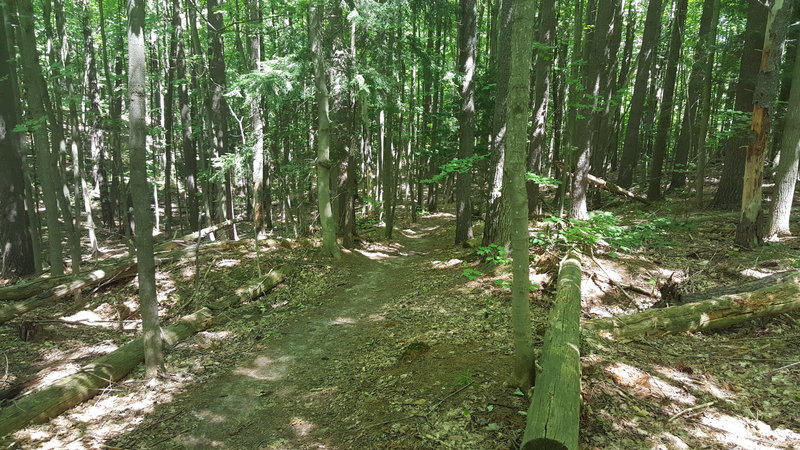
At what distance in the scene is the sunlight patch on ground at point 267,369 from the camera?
A: 6.24m

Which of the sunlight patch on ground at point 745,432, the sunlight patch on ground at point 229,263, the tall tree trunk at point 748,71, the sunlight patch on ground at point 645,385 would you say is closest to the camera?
the sunlight patch on ground at point 745,432

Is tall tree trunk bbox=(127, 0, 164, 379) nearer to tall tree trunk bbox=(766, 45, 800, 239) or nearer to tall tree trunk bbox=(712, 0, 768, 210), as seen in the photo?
tall tree trunk bbox=(766, 45, 800, 239)

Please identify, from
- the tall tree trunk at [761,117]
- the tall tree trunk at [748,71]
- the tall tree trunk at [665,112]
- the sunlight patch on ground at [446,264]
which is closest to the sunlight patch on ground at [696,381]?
the tall tree trunk at [761,117]

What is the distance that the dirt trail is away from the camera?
4.70 m

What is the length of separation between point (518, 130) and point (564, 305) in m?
2.60

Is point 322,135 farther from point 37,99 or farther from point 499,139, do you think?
point 37,99

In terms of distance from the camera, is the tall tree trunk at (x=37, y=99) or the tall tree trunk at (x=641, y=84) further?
the tall tree trunk at (x=641, y=84)

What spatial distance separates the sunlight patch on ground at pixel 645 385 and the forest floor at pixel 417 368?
21mm

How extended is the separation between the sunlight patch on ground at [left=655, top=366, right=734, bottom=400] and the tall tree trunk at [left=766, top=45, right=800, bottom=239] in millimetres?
6857

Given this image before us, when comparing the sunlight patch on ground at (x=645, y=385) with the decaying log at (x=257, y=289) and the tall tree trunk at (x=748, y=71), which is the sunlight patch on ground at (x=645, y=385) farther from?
the tall tree trunk at (x=748, y=71)

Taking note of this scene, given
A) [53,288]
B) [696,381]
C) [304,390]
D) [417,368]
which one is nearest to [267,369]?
[304,390]

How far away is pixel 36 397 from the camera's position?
17.2 ft

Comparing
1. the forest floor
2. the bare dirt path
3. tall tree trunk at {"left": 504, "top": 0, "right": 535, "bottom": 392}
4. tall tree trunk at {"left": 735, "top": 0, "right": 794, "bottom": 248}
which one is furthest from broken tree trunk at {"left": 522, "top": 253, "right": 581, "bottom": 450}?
tall tree trunk at {"left": 735, "top": 0, "right": 794, "bottom": 248}

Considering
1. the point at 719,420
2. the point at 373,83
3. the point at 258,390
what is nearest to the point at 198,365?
the point at 258,390
